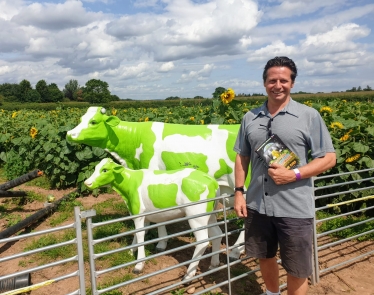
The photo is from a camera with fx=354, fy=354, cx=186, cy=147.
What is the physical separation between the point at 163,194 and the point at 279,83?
2.24 metres

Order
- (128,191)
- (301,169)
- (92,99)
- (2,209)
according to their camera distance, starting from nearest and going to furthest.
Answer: (301,169)
(128,191)
(2,209)
(92,99)

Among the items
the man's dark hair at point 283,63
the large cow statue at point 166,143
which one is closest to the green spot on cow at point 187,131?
the large cow statue at point 166,143

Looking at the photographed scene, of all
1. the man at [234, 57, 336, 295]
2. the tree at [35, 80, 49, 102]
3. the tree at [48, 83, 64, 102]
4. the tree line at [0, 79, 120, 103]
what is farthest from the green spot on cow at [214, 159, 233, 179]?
the tree at [35, 80, 49, 102]

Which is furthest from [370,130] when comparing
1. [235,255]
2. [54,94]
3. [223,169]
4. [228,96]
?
[54,94]

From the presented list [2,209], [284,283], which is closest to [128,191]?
[284,283]

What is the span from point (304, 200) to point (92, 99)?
56.1m

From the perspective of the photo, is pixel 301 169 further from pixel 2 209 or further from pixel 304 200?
pixel 2 209

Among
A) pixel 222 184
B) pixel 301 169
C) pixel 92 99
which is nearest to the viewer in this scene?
pixel 301 169

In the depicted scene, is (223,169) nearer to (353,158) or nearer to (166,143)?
(166,143)

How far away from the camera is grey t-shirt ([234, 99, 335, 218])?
10.0 feet

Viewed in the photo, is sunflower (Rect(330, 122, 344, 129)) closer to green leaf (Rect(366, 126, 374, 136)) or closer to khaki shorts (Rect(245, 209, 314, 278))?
green leaf (Rect(366, 126, 374, 136))

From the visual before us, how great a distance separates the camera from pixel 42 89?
80312 mm

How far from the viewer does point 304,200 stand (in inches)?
123

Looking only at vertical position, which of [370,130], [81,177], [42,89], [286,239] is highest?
[42,89]
